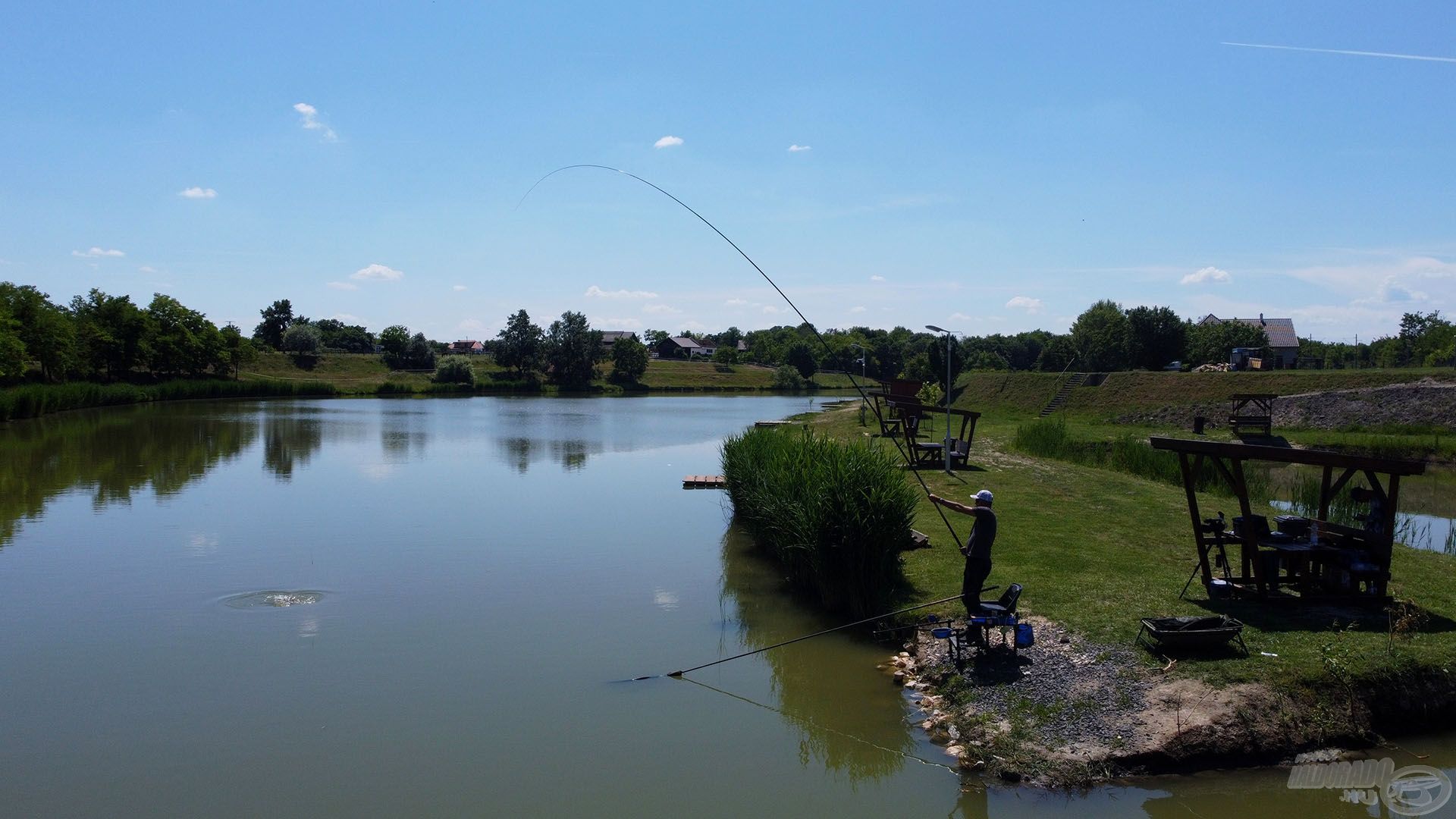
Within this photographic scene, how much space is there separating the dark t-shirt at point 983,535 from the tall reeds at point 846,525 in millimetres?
2282

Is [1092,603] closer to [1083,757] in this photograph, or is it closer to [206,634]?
[1083,757]

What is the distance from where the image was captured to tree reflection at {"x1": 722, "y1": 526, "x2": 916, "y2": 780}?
830 cm

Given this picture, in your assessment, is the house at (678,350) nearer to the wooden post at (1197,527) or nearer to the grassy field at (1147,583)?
the grassy field at (1147,583)

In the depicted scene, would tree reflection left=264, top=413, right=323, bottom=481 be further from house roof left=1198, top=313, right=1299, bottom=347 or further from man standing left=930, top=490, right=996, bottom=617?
house roof left=1198, top=313, right=1299, bottom=347

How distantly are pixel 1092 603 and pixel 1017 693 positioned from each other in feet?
7.97

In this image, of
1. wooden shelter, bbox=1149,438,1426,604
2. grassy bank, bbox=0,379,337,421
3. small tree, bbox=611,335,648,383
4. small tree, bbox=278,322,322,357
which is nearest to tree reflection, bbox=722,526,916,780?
wooden shelter, bbox=1149,438,1426,604

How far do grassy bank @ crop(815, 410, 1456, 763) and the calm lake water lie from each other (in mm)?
744

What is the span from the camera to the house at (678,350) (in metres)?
164

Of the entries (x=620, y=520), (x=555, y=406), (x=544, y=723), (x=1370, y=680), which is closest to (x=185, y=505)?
(x=620, y=520)

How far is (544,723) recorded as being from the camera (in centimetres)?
898

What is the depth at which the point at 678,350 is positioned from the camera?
540ft

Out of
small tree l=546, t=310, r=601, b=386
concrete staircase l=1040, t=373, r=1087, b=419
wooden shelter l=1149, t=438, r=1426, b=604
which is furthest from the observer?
small tree l=546, t=310, r=601, b=386

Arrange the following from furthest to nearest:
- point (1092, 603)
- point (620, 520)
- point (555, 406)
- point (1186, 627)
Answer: point (555, 406) < point (620, 520) < point (1092, 603) < point (1186, 627)

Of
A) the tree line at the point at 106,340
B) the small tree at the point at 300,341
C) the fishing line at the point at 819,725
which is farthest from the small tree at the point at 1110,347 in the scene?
the small tree at the point at 300,341
